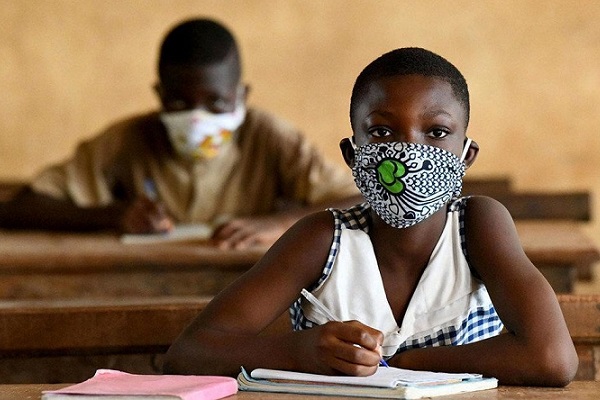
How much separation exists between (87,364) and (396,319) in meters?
0.67

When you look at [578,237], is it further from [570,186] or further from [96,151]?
[570,186]

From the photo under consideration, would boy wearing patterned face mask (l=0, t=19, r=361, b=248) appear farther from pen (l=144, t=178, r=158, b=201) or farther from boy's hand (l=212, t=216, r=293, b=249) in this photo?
boy's hand (l=212, t=216, r=293, b=249)

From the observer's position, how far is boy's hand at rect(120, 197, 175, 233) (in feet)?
12.3

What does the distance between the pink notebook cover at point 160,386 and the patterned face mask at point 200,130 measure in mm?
2317

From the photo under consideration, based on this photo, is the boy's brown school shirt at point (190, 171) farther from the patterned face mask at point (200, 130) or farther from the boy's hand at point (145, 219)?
the boy's hand at point (145, 219)

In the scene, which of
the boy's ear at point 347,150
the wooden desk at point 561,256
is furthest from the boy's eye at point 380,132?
the wooden desk at point 561,256

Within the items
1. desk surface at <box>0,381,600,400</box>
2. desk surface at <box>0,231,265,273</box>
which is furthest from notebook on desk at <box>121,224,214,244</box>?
desk surface at <box>0,381,600,400</box>

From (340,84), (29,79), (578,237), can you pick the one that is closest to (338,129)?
(340,84)

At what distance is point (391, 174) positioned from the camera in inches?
72.8

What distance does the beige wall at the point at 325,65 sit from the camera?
6.16 m

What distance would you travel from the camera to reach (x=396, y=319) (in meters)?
1.91

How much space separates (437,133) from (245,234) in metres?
1.55

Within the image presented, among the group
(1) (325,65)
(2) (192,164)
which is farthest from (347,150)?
(1) (325,65)

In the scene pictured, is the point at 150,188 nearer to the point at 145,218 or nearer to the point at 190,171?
the point at 190,171
